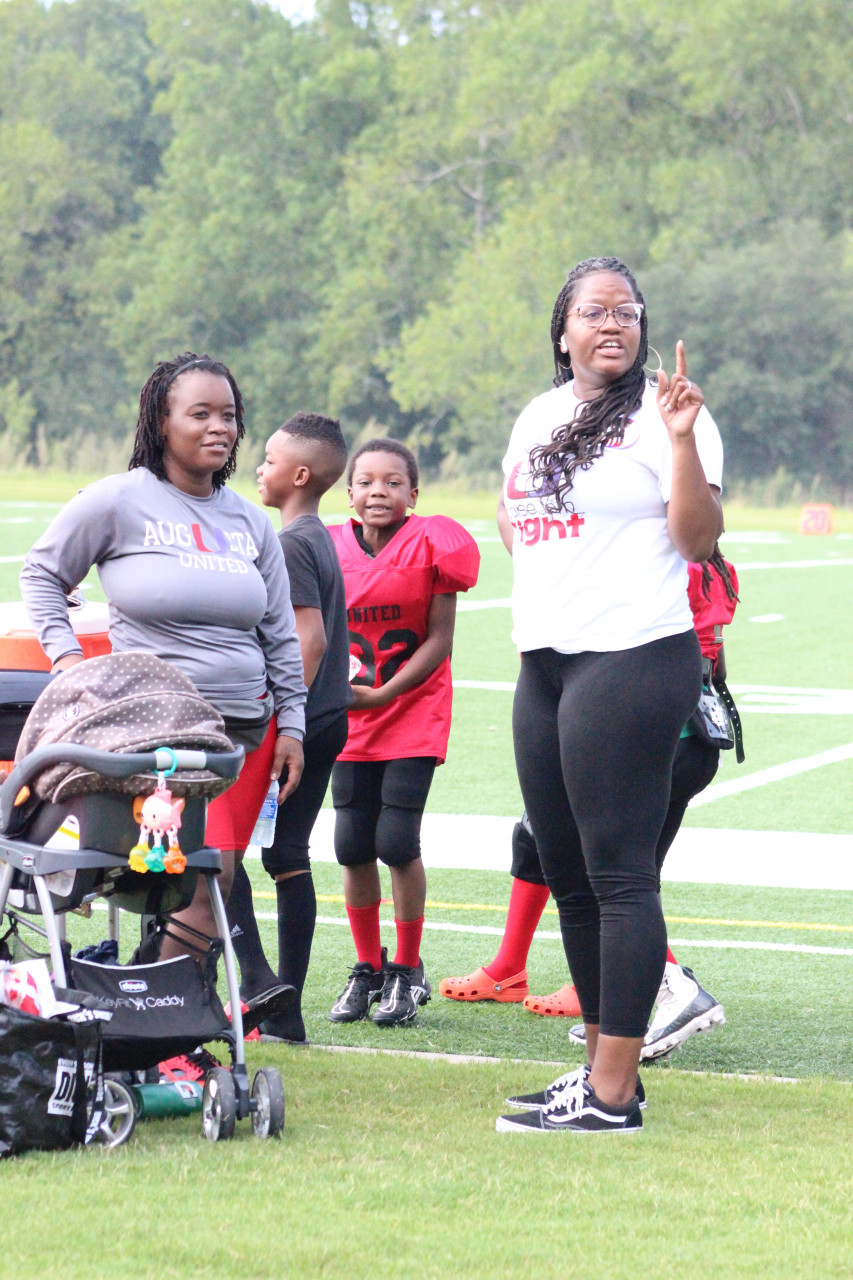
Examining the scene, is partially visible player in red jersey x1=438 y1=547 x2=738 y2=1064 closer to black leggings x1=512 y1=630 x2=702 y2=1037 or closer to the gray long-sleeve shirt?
black leggings x1=512 y1=630 x2=702 y2=1037

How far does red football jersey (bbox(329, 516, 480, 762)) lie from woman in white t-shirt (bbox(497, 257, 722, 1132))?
4.98 feet

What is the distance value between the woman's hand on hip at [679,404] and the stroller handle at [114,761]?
3.99 ft

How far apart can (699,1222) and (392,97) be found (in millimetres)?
61125

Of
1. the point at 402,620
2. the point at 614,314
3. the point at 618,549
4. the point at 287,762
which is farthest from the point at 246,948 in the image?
the point at 614,314

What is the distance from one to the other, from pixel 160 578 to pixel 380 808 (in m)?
1.74

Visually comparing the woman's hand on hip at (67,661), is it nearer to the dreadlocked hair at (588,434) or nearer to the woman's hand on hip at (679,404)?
the dreadlocked hair at (588,434)

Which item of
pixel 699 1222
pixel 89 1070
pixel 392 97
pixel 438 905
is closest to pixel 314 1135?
pixel 89 1070

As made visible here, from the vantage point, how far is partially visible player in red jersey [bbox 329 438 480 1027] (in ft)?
19.0

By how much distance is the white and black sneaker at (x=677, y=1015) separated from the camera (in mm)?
5270

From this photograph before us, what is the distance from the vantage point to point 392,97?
2424 inches

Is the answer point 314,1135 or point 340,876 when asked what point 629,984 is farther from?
point 340,876

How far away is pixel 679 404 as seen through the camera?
397 cm

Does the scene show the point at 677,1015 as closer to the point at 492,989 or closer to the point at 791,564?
the point at 492,989

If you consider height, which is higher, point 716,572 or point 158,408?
point 158,408
